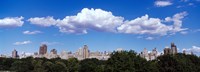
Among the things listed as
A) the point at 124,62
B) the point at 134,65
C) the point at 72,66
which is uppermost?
the point at 124,62

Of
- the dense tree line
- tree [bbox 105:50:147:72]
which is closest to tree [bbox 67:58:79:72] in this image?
the dense tree line

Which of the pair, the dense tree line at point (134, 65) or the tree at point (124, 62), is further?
the dense tree line at point (134, 65)

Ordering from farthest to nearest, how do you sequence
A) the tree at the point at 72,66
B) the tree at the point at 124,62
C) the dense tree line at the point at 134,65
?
the tree at the point at 72,66 < the dense tree line at the point at 134,65 < the tree at the point at 124,62

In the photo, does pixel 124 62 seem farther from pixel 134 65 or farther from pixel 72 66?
pixel 72 66

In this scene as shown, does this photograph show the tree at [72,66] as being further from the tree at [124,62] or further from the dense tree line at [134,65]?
the tree at [124,62]

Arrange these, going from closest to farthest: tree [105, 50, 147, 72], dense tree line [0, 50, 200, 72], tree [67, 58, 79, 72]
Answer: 1. tree [105, 50, 147, 72]
2. dense tree line [0, 50, 200, 72]
3. tree [67, 58, 79, 72]

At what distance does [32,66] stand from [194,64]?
170 feet

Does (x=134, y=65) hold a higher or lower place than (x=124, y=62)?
lower

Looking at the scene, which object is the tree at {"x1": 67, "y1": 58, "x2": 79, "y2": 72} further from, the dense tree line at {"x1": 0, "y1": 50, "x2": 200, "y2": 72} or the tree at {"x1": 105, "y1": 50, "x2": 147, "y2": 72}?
the tree at {"x1": 105, "y1": 50, "x2": 147, "y2": 72}

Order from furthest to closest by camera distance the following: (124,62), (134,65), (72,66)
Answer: (72,66), (134,65), (124,62)

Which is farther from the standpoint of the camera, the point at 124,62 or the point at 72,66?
the point at 72,66

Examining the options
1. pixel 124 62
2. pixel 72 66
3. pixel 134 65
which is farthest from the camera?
pixel 72 66

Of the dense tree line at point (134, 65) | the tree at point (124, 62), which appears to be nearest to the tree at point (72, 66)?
the dense tree line at point (134, 65)

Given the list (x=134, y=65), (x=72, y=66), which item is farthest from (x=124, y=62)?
(x=72, y=66)
